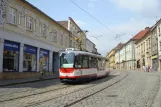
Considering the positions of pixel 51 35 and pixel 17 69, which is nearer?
pixel 17 69

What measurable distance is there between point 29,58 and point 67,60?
9193mm

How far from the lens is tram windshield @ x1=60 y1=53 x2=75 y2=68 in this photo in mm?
20625

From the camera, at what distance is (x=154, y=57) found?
58375mm

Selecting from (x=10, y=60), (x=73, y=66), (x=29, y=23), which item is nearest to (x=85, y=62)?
(x=73, y=66)

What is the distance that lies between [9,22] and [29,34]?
475 cm

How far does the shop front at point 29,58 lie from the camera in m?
27.5

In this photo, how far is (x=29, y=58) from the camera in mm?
28734

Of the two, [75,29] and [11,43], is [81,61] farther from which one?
[75,29]

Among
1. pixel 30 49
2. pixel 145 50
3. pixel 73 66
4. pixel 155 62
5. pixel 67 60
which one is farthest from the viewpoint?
pixel 145 50

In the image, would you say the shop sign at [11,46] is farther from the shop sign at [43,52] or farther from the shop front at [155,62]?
the shop front at [155,62]

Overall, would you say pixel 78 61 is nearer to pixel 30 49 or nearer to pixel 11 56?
pixel 11 56

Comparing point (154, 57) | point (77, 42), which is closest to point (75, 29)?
point (77, 42)

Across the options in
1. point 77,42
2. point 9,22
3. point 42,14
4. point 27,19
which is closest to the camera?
point 9,22

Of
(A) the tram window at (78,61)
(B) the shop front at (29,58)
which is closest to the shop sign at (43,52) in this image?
(B) the shop front at (29,58)
